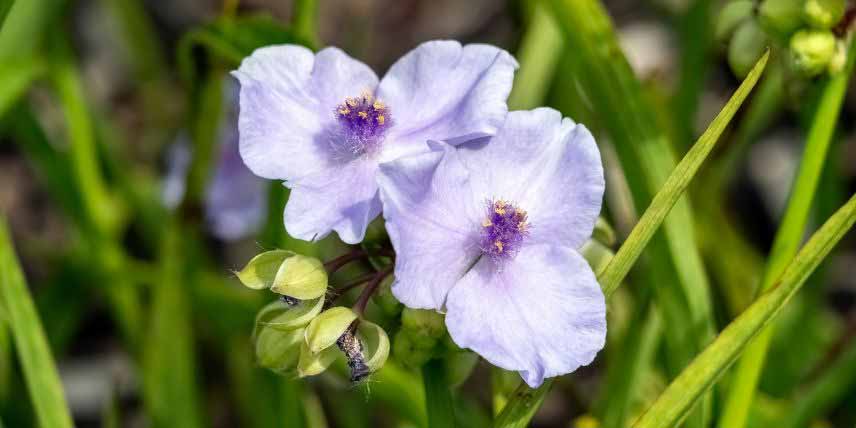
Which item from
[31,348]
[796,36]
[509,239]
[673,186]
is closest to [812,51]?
[796,36]

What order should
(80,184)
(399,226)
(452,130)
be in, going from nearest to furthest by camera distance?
1. (399,226)
2. (452,130)
3. (80,184)

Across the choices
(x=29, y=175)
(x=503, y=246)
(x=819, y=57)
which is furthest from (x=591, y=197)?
(x=29, y=175)

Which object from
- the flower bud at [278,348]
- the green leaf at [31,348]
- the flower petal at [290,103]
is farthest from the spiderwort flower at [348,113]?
the green leaf at [31,348]

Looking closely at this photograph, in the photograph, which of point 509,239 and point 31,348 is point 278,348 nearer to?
point 509,239

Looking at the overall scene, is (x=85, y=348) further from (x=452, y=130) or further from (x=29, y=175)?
(x=452, y=130)

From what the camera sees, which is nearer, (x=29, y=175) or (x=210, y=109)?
(x=210, y=109)

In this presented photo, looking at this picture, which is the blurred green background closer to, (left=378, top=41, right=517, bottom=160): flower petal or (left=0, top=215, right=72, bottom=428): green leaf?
(left=0, top=215, right=72, bottom=428): green leaf

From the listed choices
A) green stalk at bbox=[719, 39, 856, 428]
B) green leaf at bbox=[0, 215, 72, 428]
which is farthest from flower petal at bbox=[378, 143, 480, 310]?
green leaf at bbox=[0, 215, 72, 428]
